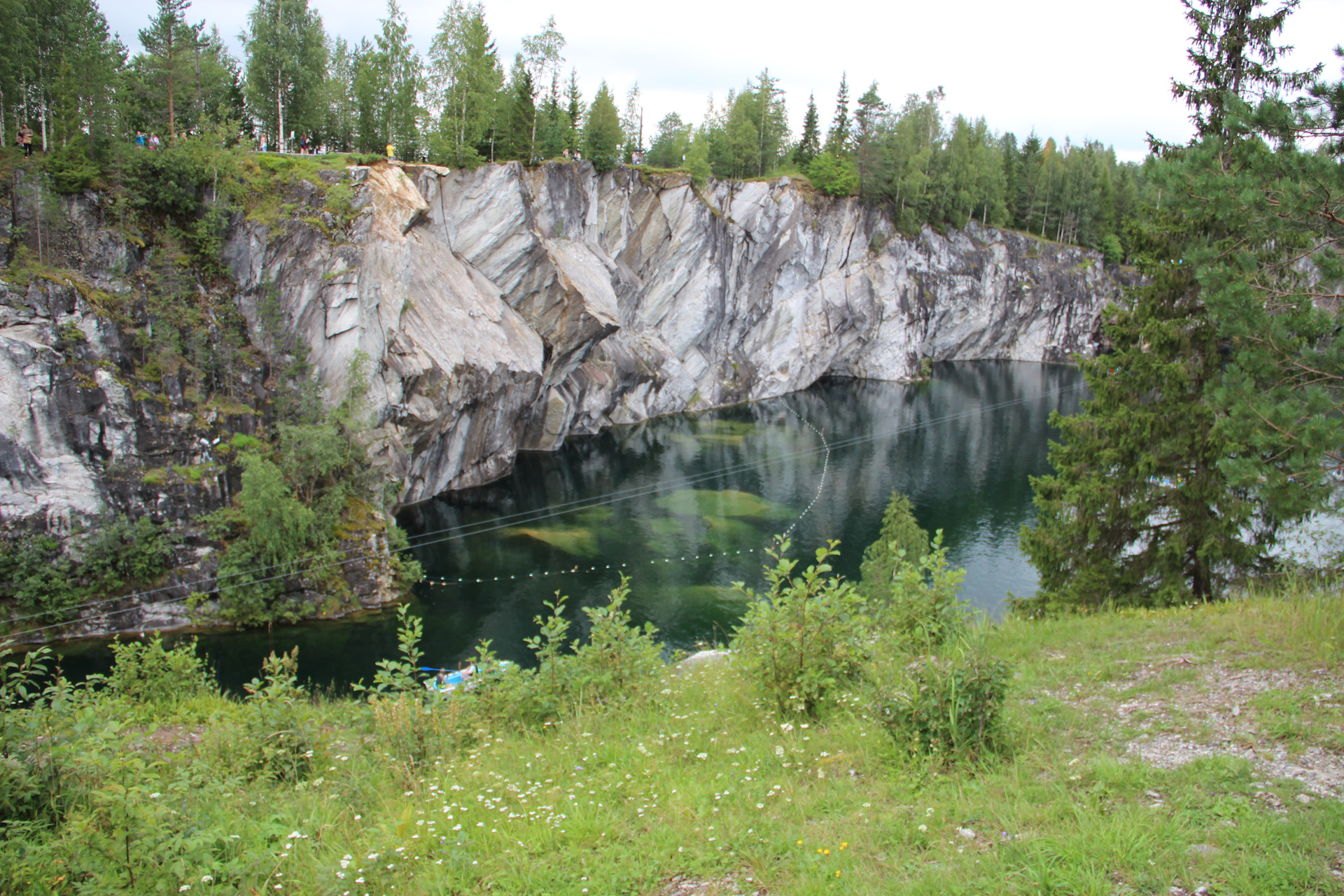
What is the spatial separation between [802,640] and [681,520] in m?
28.1

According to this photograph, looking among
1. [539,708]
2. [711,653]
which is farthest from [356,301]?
[539,708]

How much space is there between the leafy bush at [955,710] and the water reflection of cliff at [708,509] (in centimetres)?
1803

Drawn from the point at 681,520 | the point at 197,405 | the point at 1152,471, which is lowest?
the point at 681,520

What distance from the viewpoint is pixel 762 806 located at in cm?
522

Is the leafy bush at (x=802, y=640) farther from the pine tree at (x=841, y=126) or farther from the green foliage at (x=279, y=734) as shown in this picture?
the pine tree at (x=841, y=126)

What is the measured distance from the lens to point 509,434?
136ft

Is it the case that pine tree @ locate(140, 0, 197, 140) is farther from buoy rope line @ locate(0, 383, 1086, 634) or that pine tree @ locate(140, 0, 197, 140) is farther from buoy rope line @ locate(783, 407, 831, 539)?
buoy rope line @ locate(783, 407, 831, 539)

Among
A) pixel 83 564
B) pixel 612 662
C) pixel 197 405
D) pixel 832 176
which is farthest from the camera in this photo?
pixel 832 176

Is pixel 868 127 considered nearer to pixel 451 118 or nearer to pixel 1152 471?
pixel 451 118

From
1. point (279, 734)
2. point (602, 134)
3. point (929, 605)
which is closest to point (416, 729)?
point (279, 734)

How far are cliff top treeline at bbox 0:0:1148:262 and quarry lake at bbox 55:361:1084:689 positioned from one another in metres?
17.9

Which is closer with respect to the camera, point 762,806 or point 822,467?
point 762,806

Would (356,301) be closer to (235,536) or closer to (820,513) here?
(235,536)

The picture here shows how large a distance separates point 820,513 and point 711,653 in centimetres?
2466
